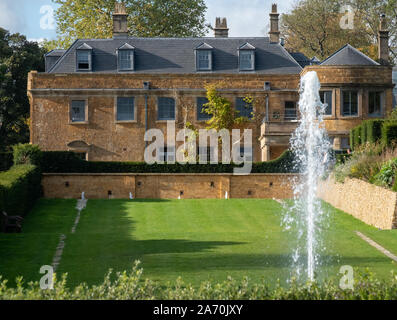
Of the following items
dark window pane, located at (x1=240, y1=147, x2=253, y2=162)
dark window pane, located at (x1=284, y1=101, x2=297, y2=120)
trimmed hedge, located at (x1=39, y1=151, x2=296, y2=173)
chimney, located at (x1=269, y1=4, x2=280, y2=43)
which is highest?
chimney, located at (x1=269, y1=4, x2=280, y2=43)

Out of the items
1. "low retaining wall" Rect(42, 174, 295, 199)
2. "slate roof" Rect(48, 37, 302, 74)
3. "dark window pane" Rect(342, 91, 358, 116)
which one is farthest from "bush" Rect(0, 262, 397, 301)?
"slate roof" Rect(48, 37, 302, 74)

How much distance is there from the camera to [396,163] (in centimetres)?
2612

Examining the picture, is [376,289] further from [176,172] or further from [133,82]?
[133,82]

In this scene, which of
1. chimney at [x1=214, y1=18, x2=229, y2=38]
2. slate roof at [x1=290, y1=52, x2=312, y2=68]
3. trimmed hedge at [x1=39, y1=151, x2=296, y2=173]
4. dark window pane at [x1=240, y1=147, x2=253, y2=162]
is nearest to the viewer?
trimmed hedge at [x1=39, y1=151, x2=296, y2=173]

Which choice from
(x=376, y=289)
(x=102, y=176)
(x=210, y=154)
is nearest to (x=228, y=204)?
(x=102, y=176)

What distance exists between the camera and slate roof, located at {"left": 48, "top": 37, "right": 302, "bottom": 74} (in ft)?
142

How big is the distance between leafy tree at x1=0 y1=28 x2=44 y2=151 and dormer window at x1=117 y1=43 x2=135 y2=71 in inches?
415

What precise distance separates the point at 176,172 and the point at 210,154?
6.82 metres

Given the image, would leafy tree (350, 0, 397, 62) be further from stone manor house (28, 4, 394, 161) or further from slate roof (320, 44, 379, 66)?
slate roof (320, 44, 379, 66)

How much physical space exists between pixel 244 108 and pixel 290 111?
8.74ft

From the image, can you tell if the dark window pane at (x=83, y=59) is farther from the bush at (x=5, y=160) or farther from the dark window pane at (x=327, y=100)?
the dark window pane at (x=327, y=100)

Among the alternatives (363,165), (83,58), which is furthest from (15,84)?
(363,165)

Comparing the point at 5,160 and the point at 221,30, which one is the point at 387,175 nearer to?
the point at 5,160

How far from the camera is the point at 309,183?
733 inches
